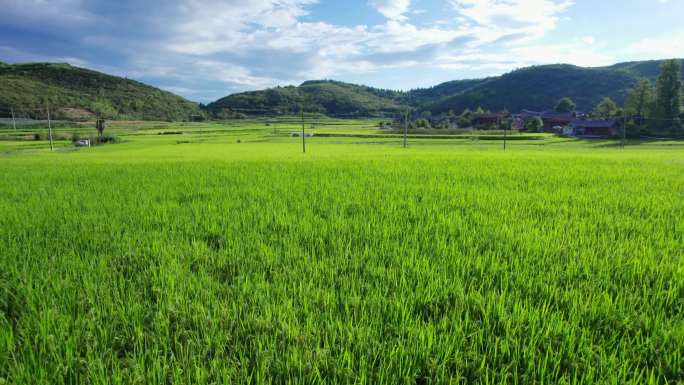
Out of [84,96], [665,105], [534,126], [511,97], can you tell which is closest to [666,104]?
[665,105]

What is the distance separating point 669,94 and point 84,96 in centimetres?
12620

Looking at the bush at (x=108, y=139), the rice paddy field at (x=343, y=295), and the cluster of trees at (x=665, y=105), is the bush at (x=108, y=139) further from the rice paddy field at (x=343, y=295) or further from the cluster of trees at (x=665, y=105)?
the cluster of trees at (x=665, y=105)

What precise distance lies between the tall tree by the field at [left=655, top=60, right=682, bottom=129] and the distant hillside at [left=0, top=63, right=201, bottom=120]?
109 metres

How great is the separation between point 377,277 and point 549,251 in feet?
5.57

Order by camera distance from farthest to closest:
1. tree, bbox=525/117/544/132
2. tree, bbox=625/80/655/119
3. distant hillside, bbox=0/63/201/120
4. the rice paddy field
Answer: distant hillside, bbox=0/63/201/120, tree, bbox=525/117/544/132, tree, bbox=625/80/655/119, the rice paddy field

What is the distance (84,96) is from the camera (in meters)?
93.4

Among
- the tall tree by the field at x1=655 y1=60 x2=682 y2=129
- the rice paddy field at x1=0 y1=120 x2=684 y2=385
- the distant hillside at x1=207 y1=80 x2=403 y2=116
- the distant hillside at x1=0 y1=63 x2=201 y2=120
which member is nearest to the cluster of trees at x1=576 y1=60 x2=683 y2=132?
the tall tree by the field at x1=655 y1=60 x2=682 y2=129

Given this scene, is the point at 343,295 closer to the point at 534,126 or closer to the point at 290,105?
the point at 534,126

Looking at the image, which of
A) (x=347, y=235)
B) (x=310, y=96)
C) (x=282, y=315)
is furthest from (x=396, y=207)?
(x=310, y=96)

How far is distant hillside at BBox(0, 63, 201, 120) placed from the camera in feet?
268

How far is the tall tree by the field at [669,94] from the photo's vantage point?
58.2 m

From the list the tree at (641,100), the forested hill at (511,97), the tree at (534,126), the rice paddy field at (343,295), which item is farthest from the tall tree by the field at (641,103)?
the forested hill at (511,97)

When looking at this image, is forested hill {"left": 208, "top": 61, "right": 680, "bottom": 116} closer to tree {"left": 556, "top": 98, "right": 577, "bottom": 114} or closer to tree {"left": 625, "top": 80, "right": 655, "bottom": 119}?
tree {"left": 556, "top": 98, "right": 577, "bottom": 114}

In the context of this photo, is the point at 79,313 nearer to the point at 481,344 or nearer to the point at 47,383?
the point at 47,383
